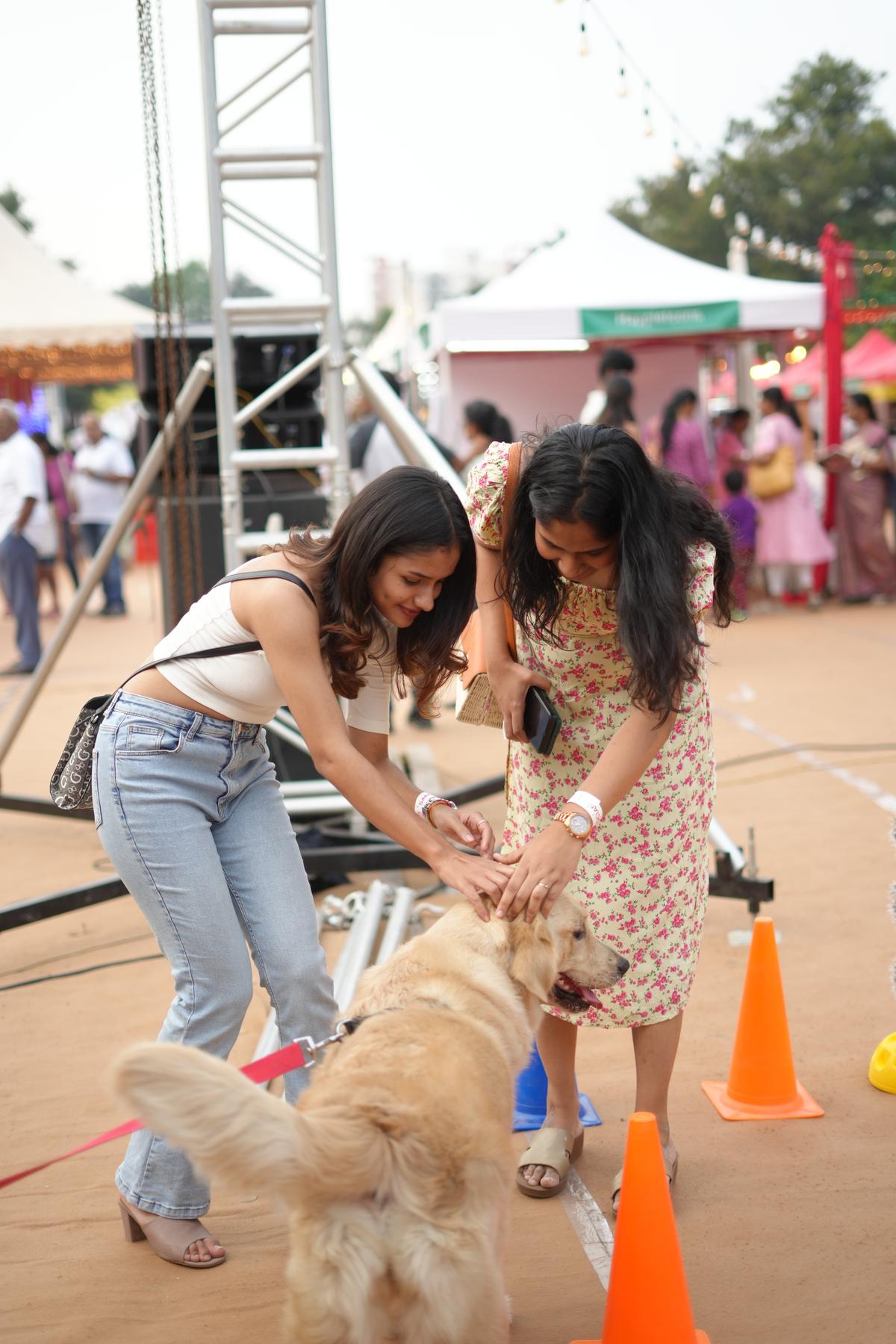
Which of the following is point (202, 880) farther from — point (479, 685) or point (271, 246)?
point (271, 246)

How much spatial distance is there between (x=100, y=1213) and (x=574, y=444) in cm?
254

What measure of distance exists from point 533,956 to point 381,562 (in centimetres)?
98

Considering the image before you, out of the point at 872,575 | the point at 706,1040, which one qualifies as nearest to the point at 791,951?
the point at 706,1040

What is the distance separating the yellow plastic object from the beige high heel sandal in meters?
2.13

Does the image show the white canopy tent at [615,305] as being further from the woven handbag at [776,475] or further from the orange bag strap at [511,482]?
the orange bag strap at [511,482]

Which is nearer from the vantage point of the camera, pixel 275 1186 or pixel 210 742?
pixel 275 1186

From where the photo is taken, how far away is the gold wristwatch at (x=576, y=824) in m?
2.85

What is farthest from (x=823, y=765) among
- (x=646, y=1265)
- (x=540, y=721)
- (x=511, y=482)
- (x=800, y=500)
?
(x=800, y=500)

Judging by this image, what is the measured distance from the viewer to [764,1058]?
377 centimetres

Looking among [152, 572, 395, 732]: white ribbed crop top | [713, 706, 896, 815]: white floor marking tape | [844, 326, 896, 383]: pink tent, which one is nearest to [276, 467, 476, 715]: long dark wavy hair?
[152, 572, 395, 732]: white ribbed crop top

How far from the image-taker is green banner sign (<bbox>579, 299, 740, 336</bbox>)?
47.2 ft

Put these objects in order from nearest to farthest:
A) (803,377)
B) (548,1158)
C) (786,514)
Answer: (548,1158) < (786,514) < (803,377)

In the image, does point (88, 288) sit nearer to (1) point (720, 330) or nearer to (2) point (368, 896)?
(1) point (720, 330)

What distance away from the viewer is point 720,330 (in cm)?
1484
